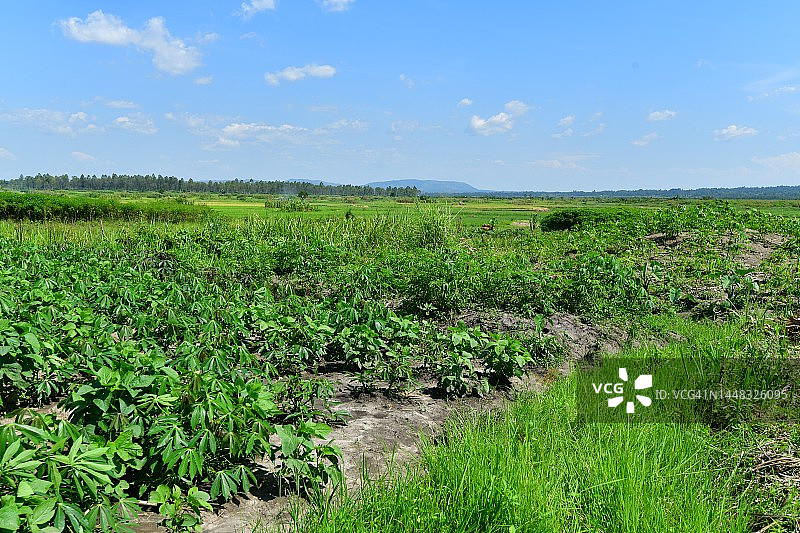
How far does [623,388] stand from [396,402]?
1828mm

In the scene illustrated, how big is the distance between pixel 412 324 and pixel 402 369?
23.1 inches

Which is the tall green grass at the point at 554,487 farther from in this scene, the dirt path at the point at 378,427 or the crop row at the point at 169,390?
the crop row at the point at 169,390

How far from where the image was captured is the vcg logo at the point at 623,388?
168 inches

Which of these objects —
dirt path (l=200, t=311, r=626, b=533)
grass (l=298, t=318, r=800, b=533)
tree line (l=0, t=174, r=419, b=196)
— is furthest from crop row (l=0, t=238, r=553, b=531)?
tree line (l=0, t=174, r=419, b=196)

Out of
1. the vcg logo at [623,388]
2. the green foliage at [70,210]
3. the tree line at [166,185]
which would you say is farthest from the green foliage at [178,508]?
the tree line at [166,185]

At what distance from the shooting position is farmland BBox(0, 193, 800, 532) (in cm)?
265

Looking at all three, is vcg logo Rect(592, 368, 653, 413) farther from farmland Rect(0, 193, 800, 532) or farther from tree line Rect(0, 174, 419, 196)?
tree line Rect(0, 174, 419, 196)

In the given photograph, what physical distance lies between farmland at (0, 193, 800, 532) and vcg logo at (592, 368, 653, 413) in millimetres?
297

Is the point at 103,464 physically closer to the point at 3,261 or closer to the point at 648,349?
the point at 648,349

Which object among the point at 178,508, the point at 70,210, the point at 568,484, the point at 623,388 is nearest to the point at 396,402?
the point at 568,484

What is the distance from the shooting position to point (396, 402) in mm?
4465

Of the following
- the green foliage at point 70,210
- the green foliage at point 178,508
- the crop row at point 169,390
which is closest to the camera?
the crop row at point 169,390

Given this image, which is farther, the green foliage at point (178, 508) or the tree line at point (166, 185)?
the tree line at point (166, 185)

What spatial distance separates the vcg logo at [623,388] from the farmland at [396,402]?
297 millimetres
